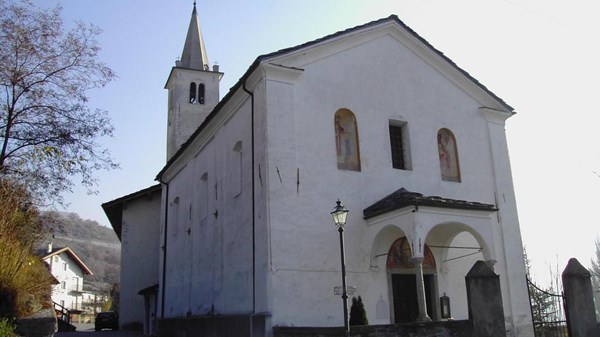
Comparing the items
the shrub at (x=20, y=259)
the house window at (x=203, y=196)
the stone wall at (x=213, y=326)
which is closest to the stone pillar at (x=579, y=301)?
the stone wall at (x=213, y=326)

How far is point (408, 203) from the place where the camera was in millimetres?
14352

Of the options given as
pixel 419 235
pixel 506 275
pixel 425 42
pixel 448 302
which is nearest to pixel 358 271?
pixel 419 235

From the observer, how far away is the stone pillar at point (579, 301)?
10.9 metres

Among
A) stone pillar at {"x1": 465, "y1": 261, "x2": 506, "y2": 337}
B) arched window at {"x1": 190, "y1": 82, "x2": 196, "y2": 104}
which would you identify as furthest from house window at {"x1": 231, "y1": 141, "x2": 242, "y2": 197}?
arched window at {"x1": 190, "y1": 82, "x2": 196, "y2": 104}

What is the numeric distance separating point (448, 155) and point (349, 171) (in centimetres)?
417

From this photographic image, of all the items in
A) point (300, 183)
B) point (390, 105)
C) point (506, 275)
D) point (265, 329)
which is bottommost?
point (265, 329)

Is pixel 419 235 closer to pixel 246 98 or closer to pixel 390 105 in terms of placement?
pixel 390 105

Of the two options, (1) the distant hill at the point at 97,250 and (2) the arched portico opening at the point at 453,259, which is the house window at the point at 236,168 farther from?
(1) the distant hill at the point at 97,250

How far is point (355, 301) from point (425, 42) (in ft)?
30.6

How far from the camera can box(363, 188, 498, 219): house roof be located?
14.4m

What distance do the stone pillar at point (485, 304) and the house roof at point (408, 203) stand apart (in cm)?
422

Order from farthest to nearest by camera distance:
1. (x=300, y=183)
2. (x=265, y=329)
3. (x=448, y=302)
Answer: (x=448, y=302) < (x=300, y=183) < (x=265, y=329)

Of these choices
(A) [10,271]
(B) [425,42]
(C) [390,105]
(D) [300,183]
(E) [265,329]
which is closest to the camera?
(A) [10,271]

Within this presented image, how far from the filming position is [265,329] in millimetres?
13852
